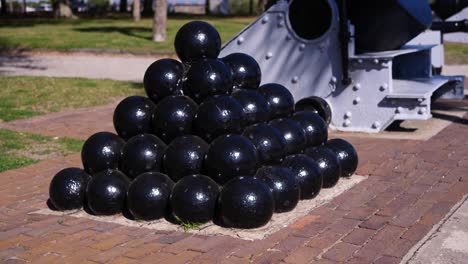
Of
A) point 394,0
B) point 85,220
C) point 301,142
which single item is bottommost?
point 85,220

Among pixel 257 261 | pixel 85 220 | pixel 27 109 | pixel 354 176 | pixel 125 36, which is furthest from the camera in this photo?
pixel 125 36

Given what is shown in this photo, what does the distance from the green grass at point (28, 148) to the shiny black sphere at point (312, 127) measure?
3.00 meters

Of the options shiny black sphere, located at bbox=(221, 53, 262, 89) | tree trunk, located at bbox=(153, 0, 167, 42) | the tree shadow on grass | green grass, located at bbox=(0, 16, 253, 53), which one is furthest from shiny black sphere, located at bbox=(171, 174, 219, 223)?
the tree shadow on grass

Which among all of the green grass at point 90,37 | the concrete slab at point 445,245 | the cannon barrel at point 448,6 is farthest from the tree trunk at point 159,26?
the concrete slab at point 445,245

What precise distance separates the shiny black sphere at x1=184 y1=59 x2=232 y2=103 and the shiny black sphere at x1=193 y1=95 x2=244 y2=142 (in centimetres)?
12

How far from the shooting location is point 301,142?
564 cm

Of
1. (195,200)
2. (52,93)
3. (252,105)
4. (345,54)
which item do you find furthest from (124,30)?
A: (195,200)

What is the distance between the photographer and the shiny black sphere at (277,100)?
5.73 meters

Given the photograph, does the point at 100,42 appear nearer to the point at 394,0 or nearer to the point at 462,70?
the point at 462,70

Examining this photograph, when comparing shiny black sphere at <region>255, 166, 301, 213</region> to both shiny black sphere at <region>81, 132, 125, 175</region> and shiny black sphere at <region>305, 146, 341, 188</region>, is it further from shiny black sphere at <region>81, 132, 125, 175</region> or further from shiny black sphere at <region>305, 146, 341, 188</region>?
shiny black sphere at <region>81, 132, 125, 175</region>

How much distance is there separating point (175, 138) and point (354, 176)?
1.91m

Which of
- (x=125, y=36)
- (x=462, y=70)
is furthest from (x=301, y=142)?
(x=125, y=36)

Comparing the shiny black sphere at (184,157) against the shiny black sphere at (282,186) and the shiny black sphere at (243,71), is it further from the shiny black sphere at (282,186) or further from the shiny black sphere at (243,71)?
the shiny black sphere at (243,71)

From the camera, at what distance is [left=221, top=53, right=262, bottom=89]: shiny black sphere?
5633 millimetres
